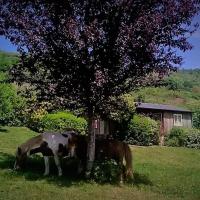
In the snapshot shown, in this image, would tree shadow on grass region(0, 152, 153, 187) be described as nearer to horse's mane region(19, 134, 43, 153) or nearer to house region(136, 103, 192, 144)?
horse's mane region(19, 134, 43, 153)

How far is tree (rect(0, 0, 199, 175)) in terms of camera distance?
14.4 m

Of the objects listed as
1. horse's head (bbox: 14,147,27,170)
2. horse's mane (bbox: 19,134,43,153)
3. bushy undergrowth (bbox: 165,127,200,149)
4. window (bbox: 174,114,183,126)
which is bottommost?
horse's head (bbox: 14,147,27,170)

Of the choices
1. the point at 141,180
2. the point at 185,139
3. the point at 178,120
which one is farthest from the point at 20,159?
the point at 178,120

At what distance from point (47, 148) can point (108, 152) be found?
245cm

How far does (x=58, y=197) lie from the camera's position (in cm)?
1311

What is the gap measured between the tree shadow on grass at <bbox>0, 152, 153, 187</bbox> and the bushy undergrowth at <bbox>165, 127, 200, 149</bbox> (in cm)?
2179

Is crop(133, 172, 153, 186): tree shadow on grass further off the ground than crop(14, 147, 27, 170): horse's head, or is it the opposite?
crop(14, 147, 27, 170): horse's head

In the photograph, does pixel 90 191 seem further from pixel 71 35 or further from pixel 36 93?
pixel 71 35

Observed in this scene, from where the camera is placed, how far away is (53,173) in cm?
1670

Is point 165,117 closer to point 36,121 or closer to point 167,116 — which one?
point 167,116

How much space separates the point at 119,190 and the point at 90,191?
114 centimetres

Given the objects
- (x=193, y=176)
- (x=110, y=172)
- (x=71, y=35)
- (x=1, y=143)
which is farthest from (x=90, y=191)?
(x=1, y=143)

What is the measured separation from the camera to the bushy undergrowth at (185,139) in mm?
39556

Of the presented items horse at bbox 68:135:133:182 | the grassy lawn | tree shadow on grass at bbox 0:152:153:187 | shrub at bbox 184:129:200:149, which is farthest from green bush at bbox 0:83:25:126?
shrub at bbox 184:129:200:149
